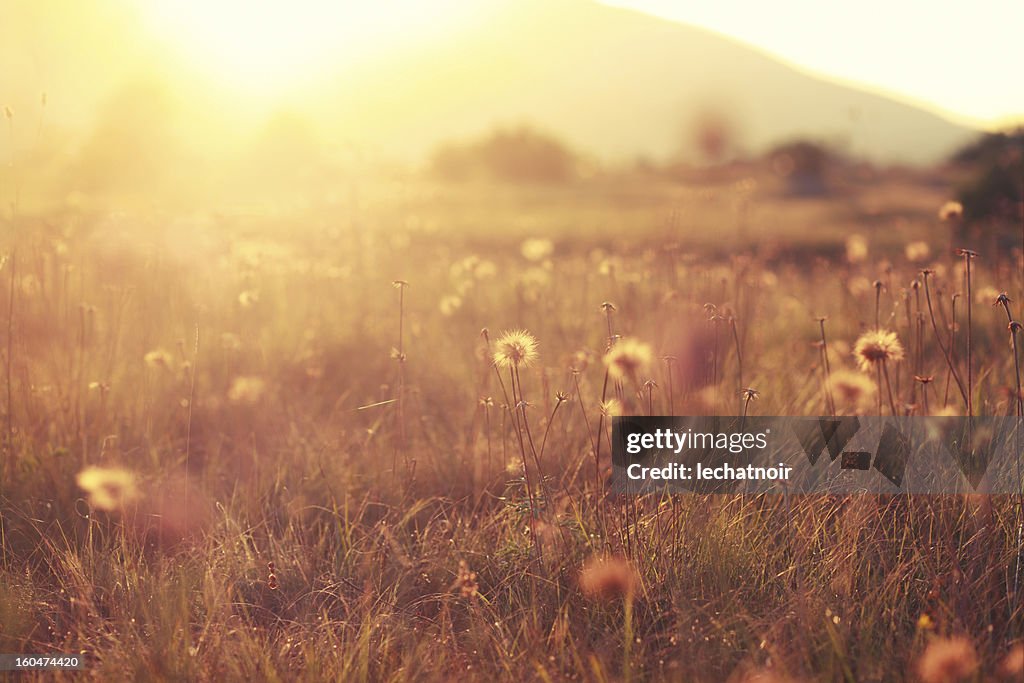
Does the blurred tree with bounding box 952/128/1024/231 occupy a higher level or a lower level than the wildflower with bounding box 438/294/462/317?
higher

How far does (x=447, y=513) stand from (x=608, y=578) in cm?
85

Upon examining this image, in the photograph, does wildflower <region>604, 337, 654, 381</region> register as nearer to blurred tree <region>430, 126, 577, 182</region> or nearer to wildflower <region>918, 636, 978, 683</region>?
wildflower <region>918, 636, 978, 683</region>

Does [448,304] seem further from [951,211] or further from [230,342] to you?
[951,211]

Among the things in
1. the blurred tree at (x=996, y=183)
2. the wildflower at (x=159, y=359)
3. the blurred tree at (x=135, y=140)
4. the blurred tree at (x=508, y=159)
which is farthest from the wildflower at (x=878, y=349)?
the blurred tree at (x=508, y=159)

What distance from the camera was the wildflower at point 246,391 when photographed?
3.69 metres

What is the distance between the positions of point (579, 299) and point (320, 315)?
179cm

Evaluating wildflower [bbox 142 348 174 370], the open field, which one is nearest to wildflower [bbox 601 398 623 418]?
the open field

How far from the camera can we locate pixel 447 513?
2.82 m

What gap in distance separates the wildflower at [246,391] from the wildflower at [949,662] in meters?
2.79

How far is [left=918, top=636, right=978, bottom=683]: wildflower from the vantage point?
1.68 m

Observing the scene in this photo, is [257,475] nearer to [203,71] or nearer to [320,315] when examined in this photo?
[320,315]

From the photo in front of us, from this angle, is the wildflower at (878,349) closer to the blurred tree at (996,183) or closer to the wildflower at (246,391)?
the wildflower at (246,391)

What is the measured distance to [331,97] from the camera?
46031 mm

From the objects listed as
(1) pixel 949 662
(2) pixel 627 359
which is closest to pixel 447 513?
(2) pixel 627 359
